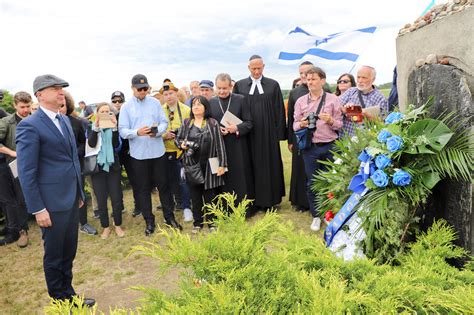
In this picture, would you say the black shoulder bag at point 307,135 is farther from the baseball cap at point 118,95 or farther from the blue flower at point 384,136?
the baseball cap at point 118,95

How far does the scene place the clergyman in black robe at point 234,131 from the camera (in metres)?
5.09

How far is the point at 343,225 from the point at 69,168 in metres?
2.39

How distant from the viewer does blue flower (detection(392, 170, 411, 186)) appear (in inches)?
97.2

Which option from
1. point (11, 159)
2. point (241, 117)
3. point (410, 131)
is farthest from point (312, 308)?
point (11, 159)

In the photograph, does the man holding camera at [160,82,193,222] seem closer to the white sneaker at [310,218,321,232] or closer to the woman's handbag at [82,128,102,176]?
the woman's handbag at [82,128,102,176]

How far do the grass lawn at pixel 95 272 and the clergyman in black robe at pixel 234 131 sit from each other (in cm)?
74

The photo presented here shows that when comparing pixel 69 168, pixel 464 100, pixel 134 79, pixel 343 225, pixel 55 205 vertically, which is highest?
pixel 134 79

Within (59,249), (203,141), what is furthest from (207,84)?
(59,249)

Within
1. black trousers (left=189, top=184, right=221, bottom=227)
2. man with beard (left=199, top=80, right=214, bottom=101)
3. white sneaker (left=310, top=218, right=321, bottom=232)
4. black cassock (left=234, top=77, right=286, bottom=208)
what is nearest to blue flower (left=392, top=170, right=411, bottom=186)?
white sneaker (left=310, top=218, right=321, bottom=232)

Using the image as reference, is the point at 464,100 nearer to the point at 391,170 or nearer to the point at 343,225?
the point at 391,170

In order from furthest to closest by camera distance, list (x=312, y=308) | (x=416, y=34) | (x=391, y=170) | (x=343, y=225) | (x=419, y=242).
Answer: (x=416, y=34) < (x=343, y=225) < (x=391, y=170) < (x=419, y=242) < (x=312, y=308)

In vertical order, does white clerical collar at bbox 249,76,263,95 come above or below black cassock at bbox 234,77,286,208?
above

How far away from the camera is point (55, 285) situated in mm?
3062

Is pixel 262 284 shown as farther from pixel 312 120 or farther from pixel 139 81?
pixel 139 81
